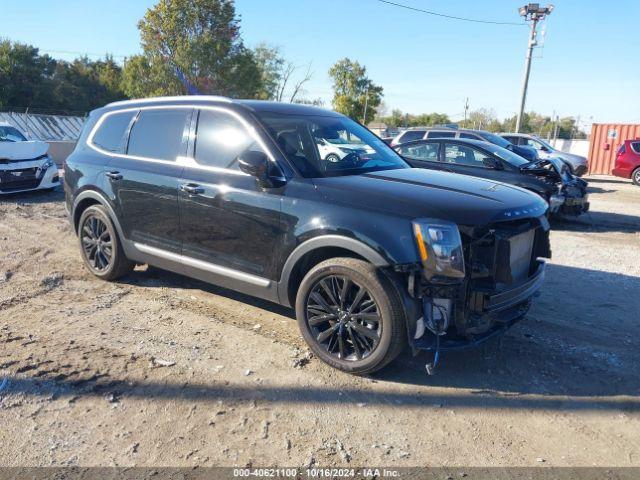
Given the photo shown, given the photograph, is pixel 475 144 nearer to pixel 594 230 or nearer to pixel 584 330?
pixel 594 230

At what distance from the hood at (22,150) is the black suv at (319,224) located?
6.27 metres

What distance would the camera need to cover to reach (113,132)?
5.50 m

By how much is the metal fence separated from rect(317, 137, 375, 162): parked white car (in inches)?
831

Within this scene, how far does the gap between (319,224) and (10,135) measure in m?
10.5

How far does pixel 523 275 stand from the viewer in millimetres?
4016

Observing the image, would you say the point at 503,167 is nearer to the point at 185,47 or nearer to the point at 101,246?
the point at 101,246

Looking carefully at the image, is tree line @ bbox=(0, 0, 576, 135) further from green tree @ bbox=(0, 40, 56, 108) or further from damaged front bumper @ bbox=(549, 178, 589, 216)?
damaged front bumper @ bbox=(549, 178, 589, 216)

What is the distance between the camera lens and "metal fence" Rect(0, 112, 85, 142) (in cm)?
2250

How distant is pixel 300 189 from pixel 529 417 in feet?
7.24

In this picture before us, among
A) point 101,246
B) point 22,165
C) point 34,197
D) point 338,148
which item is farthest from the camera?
point 34,197

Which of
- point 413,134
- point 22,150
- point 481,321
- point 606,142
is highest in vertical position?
point 606,142

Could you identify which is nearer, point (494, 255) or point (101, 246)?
point (494, 255)

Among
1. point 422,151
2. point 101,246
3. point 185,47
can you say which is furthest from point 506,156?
point 185,47

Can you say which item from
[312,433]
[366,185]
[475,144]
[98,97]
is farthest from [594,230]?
[98,97]
